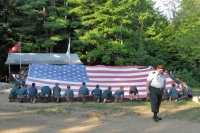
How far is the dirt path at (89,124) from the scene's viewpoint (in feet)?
23.4

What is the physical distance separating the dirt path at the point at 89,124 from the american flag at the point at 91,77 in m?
5.77

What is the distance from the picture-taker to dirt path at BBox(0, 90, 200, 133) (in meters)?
7.12

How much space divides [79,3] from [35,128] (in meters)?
24.9

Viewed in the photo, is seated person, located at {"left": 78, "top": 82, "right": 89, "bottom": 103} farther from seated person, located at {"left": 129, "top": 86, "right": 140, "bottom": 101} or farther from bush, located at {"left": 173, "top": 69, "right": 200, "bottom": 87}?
bush, located at {"left": 173, "top": 69, "right": 200, "bottom": 87}

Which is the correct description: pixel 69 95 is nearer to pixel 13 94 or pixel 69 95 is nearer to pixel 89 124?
pixel 13 94

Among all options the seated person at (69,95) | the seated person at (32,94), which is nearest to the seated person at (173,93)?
the seated person at (69,95)

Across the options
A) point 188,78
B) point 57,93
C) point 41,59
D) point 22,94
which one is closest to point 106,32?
point 41,59

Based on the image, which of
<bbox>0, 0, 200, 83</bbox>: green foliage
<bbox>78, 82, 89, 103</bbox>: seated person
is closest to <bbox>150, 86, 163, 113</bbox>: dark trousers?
<bbox>78, 82, 89, 103</bbox>: seated person

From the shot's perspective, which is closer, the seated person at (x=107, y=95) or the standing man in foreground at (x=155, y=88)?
the standing man in foreground at (x=155, y=88)

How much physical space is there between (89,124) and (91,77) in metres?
7.89

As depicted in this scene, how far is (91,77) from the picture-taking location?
51.9 feet

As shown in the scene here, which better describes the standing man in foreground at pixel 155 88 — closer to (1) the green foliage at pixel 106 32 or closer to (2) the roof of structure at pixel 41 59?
(2) the roof of structure at pixel 41 59

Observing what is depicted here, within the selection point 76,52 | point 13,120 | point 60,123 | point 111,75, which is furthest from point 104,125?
point 76,52

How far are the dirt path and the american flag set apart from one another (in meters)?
5.77
